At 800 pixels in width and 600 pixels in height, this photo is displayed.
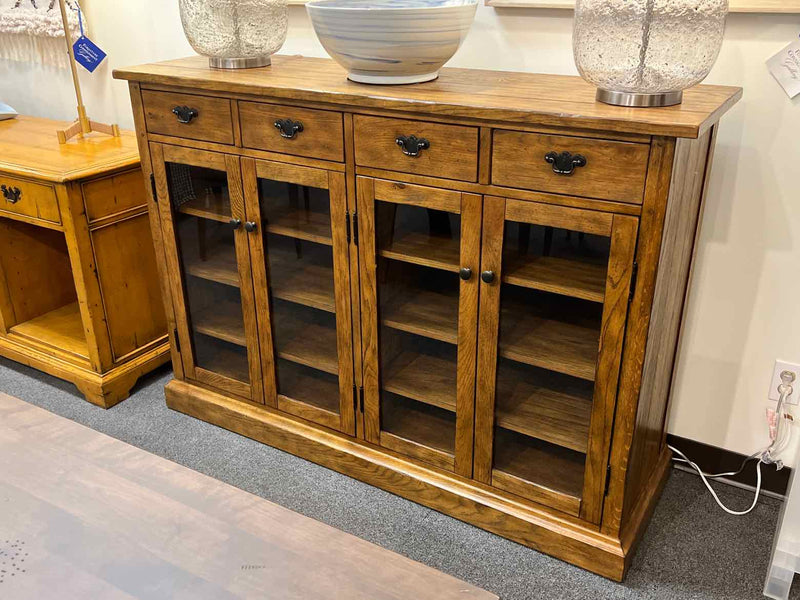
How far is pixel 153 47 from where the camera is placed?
95.1 inches

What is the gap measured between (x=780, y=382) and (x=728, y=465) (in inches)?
11.3

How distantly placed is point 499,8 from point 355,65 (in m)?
0.47

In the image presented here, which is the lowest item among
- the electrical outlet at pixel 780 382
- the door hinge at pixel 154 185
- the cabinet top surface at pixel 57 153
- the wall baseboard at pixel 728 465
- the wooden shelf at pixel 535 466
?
the wall baseboard at pixel 728 465

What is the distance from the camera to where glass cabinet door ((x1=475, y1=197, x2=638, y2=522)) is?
139 cm

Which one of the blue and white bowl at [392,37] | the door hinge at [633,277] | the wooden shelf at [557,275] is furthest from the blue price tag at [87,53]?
the door hinge at [633,277]

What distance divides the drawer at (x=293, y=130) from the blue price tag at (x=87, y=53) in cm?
107

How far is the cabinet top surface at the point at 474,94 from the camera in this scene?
4.11ft

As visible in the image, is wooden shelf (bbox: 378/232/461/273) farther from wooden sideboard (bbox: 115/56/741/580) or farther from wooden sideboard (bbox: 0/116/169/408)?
wooden sideboard (bbox: 0/116/169/408)

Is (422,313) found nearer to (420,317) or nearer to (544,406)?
(420,317)

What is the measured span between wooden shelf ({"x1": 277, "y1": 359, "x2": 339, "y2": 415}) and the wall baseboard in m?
0.95

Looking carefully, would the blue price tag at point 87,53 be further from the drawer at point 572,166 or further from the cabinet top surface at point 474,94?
the drawer at point 572,166

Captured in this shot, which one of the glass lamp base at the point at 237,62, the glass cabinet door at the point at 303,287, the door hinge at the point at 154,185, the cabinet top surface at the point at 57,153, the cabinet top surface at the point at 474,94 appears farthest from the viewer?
the cabinet top surface at the point at 57,153

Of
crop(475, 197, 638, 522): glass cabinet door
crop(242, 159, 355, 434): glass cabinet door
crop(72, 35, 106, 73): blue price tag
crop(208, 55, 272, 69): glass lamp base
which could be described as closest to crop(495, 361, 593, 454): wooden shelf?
crop(475, 197, 638, 522): glass cabinet door

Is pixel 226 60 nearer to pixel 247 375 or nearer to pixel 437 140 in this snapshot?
pixel 437 140
